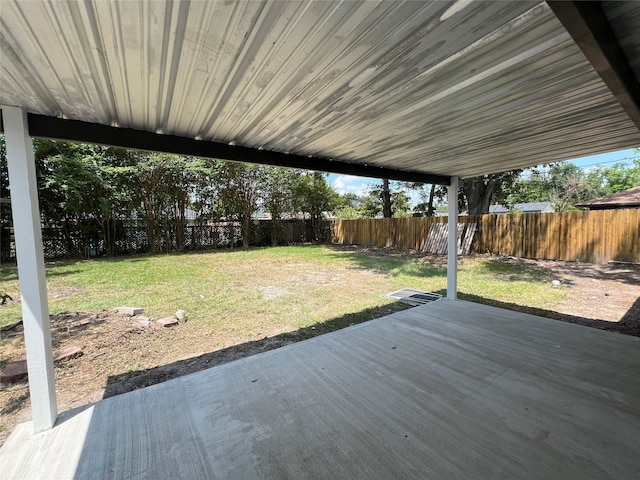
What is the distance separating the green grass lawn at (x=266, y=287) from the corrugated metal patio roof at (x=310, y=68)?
2.35 m

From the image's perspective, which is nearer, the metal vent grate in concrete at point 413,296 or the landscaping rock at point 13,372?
the landscaping rock at point 13,372

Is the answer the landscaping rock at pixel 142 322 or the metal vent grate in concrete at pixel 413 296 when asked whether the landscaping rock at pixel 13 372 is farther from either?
the metal vent grate in concrete at pixel 413 296

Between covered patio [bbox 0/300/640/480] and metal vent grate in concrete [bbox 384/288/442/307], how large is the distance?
1.72m

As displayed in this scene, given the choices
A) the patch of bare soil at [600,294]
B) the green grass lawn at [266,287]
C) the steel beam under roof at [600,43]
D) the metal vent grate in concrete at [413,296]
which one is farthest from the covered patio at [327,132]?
the metal vent grate in concrete at [413,296]

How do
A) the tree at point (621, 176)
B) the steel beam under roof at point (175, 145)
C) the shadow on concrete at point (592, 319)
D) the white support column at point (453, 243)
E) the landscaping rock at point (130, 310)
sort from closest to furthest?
the steel beam under roof at point (175, 145), the shadow on concrete at point (592, 319), the landscaping rock at point (130, 310), the white support column at point (453, 243), the tree at point (621, 176)

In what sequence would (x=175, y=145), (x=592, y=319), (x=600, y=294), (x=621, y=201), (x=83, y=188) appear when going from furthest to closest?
(x=621, y=201)
(x=83, y=188)
(x=600, y=294)
(x=592, y=319)
(x=175, y=145)

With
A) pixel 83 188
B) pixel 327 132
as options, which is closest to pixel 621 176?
pixel 327 132

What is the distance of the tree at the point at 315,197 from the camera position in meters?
12.5

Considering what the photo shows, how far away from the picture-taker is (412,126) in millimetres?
2160

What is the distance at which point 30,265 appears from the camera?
5.33 ft

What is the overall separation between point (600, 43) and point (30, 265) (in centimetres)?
286

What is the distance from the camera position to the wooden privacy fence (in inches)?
241

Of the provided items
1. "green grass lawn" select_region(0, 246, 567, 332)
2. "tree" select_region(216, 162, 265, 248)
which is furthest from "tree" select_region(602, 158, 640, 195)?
"tree" select_region(216, 162, 265, 248)

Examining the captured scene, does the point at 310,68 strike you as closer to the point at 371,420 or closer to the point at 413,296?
the point at 371,420
